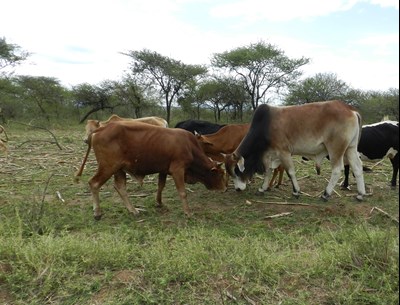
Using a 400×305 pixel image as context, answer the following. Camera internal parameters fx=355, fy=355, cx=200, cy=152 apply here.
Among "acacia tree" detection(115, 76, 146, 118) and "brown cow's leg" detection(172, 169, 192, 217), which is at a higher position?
"acacia tree" detection(115, 76, 146, 118)

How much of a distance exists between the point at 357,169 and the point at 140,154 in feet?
13.3

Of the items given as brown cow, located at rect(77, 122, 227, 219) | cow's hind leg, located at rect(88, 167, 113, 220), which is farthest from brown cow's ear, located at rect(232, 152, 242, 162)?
cow's hind leg, located at rect(88, 167, 113, 220)

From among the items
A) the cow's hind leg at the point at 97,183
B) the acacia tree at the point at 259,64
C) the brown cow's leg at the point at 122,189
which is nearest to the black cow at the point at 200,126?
the brown cow's leg at the point at 122,189

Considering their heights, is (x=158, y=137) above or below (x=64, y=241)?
above

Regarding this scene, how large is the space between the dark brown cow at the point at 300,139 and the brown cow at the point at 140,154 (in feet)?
3.84

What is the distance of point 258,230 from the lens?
16.4 ft

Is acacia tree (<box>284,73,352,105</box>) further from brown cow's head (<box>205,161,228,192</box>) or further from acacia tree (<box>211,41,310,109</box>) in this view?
brown cow's head (<box>205,161,228,192</box>)

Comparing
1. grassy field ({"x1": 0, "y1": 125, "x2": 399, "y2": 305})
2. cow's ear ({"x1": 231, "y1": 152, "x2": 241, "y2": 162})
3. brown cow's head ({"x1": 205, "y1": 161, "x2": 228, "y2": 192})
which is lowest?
grassy field ({"x1": 0, "y1": 125, "x2": 399, "y2": 305})

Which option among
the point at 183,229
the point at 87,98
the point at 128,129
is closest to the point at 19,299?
the point at 183,229

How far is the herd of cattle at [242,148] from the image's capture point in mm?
5547

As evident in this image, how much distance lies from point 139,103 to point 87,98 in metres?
6.22

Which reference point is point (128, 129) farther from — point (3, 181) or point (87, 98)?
point (87, 98)

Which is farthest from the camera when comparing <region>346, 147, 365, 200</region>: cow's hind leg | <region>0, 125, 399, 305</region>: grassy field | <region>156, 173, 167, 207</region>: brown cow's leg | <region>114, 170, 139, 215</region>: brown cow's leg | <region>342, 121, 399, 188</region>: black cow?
<region>342, 121, 399, 188</region>: black cow

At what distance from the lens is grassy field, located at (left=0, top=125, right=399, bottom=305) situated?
10.2ft
